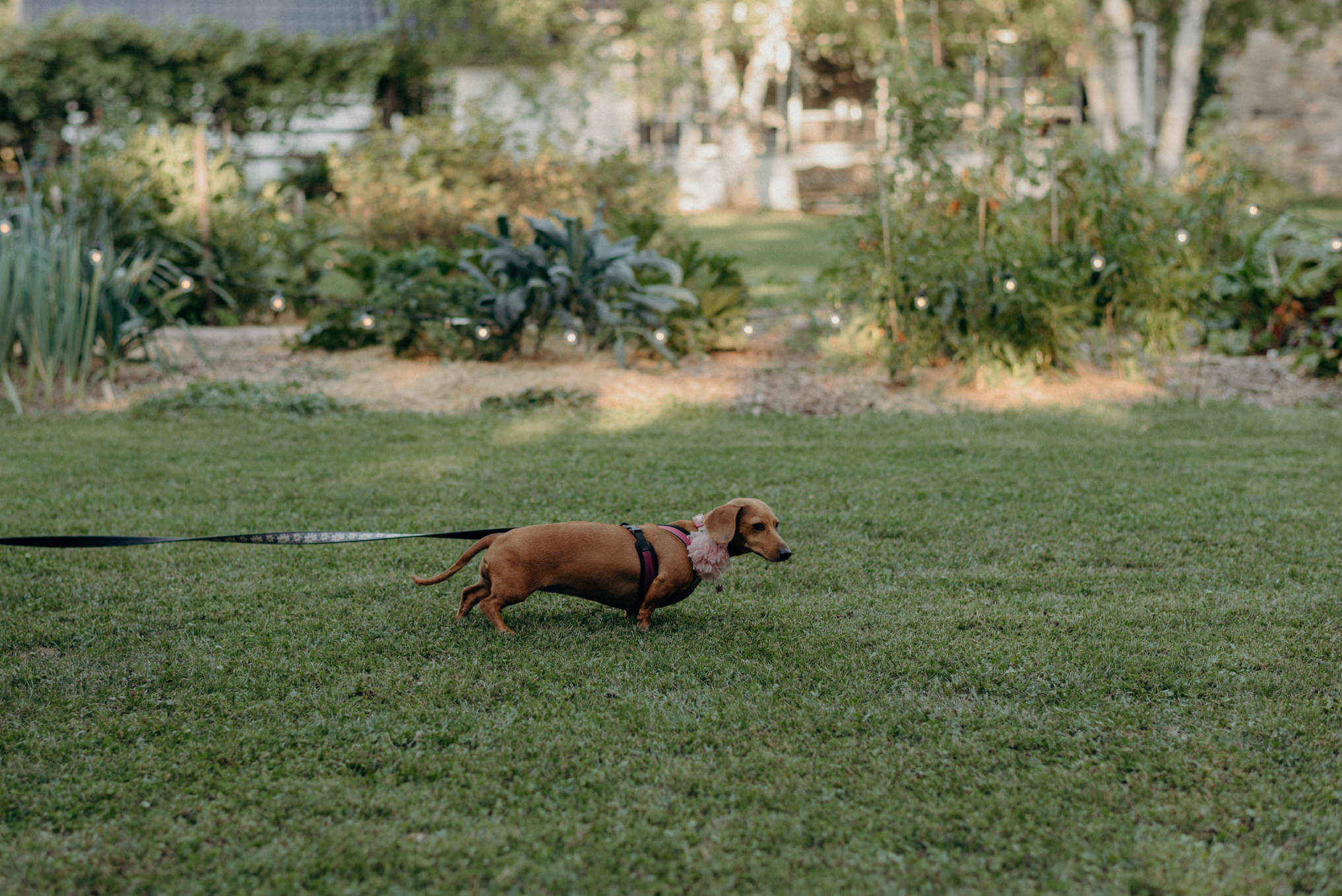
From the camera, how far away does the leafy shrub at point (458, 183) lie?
11016 millimetres

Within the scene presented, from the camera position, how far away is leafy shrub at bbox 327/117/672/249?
1102 cm

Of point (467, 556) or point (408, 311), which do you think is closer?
point (467, 556)

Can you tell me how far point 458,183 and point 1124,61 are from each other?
1005 centimetres

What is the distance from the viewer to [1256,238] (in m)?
8.34

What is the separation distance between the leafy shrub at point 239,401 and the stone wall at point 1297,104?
18.5m

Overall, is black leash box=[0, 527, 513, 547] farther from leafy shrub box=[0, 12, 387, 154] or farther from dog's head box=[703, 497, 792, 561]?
leafy shrub box=[0, 12, 387, 154]

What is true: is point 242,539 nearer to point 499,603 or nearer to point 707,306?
point 499,603

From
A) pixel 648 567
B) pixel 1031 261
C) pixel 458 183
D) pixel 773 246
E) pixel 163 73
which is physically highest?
pixel 163 73

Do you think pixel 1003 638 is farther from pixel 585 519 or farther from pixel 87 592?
pixel 87 592

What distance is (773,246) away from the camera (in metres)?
14.6

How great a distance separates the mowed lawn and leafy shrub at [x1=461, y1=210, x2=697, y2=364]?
7.25 feet

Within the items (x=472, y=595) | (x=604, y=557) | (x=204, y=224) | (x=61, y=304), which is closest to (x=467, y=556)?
(x=472, y=595)

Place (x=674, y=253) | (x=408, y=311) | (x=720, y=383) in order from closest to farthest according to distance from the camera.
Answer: (x=720, y=383) → (x=408, y=311) → (x=674, y=253)

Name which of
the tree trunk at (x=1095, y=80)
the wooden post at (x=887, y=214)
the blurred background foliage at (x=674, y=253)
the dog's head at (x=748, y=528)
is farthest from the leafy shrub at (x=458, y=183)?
the tree trunk at (x=1095, y=80)
